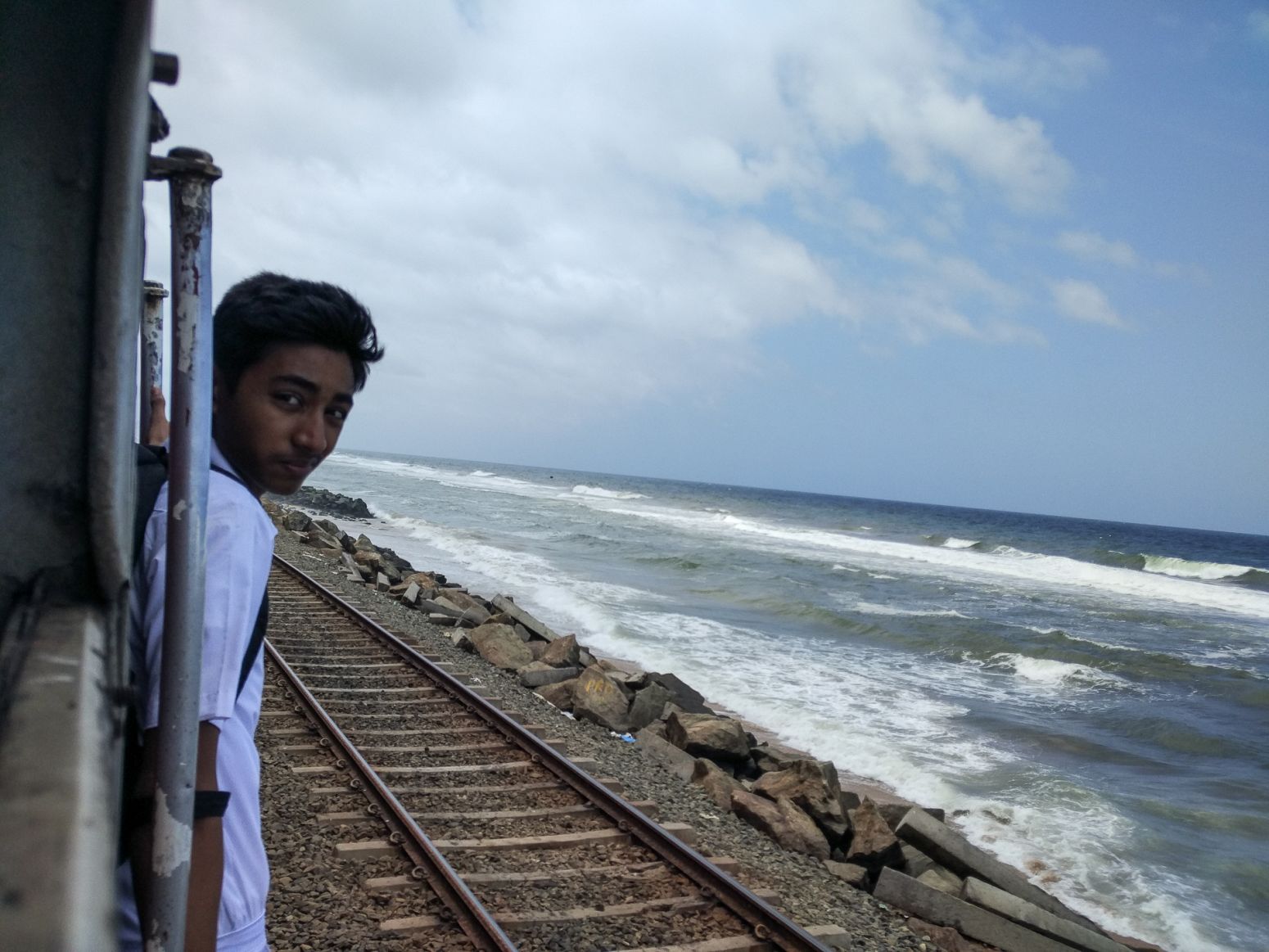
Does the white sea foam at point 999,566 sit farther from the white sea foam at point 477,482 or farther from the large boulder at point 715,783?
the large boulder at point 715,783

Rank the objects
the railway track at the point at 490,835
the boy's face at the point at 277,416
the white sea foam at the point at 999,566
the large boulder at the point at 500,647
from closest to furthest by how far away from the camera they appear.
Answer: the boy's face at the point at 277,416, the railway track at the point at 490,835, the large boulder at the point at 500,647, the white sea foam at the point at 999,566

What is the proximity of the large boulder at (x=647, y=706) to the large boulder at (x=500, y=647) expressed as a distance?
2.09 meters

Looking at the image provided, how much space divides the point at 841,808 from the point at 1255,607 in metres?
37.6

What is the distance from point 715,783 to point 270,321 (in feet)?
22.7

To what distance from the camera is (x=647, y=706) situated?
10.2m

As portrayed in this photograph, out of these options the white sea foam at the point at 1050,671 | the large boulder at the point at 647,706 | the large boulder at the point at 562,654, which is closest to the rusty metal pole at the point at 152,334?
the large boulder at the point at 647,706

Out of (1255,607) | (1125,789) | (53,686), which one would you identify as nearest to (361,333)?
(53,686)

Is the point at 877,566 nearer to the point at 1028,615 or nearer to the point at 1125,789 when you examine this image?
the point at 1028,615

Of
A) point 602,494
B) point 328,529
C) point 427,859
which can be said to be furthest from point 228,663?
point 602,494

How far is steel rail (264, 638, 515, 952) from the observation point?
14.3 feet

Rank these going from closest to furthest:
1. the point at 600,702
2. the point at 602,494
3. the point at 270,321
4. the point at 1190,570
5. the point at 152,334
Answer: the point at 270,321, the point at 152,334, the point at 600,702, the point at 1190,570, the point at 602,494

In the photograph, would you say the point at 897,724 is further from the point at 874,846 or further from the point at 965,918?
the point at 965,918

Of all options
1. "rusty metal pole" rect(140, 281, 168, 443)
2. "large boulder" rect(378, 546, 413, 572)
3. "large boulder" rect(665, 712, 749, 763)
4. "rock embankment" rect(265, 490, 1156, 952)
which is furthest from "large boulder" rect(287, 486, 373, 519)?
"rusty metal pole" rect(140, 281, 168, 443)

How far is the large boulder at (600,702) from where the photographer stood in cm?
→ 970
